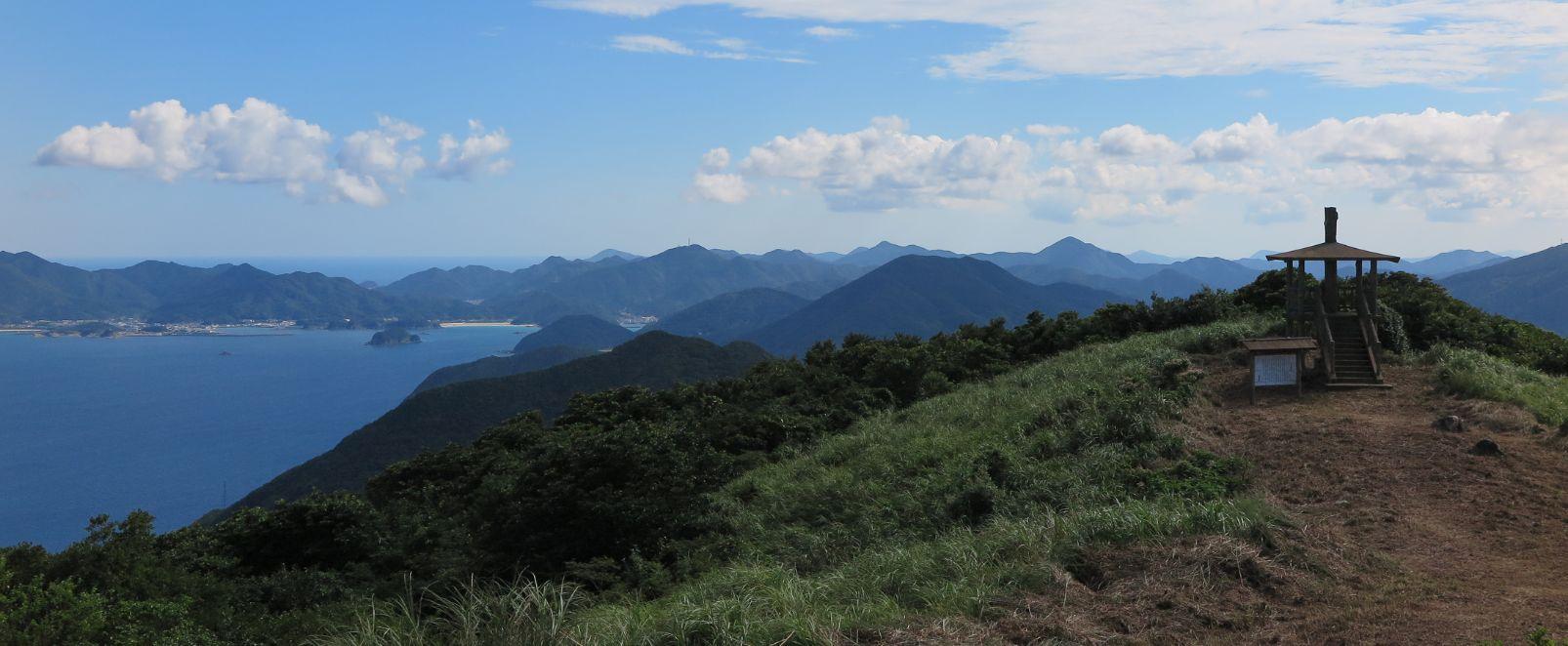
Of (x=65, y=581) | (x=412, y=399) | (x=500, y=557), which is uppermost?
(x=65, y=581)

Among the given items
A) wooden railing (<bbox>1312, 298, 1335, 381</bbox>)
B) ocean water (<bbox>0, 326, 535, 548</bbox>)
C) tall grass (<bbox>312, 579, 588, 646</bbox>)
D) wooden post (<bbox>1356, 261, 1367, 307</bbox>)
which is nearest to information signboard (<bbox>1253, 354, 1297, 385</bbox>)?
wooden railing (<bbox>1312, 298, 1335, 381</bbox>)

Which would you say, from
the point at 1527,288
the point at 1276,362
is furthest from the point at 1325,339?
the point at 1527,288

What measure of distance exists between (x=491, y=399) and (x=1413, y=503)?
8082 cm

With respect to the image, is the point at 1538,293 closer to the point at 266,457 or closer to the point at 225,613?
the point at 225,613

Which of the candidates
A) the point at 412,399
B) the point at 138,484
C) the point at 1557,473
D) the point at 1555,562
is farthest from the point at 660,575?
the point at 138,484

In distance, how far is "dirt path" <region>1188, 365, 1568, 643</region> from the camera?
618 cm

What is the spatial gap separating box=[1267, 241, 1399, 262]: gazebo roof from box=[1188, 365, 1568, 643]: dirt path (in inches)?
82.2

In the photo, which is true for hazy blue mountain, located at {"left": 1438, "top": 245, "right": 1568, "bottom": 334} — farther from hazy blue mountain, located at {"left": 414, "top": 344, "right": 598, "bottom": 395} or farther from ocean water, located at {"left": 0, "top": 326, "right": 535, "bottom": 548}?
ocean water, located at {"left": 0, "top": 326, "right": 535, "bottom": 548}

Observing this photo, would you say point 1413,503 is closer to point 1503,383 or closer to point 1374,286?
point 1503,383

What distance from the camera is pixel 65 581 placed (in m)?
8.05

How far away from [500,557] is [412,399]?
78431mm

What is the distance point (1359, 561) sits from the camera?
23.7 ft

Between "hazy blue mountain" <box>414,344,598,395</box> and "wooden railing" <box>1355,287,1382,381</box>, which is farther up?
"wooden railing" <box>1355,287,1382,381</box>

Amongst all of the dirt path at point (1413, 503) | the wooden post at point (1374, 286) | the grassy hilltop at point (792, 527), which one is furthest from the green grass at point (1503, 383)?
the wooden post at point (1374, 286)
